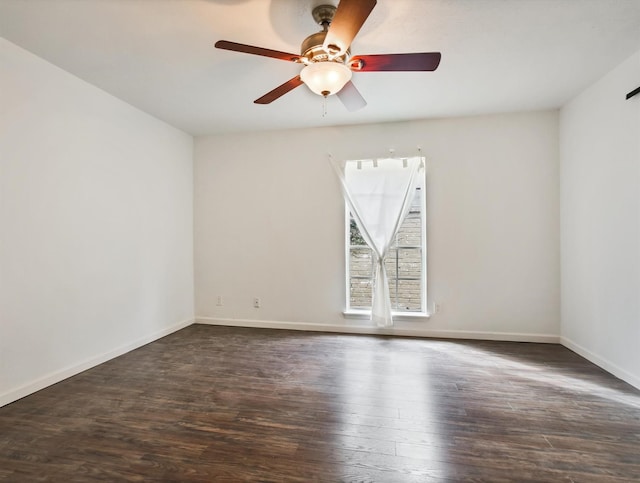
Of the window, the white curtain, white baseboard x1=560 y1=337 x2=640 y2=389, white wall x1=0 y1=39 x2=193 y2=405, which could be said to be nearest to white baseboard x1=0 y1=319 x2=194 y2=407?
white wall x1=0 y1=39 x2=193 y2=405

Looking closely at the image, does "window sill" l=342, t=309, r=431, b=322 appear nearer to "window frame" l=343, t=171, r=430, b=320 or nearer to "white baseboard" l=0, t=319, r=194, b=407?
"window frame" l=343, t=171, r=430, b=320

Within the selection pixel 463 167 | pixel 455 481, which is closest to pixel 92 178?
pixel 455 481

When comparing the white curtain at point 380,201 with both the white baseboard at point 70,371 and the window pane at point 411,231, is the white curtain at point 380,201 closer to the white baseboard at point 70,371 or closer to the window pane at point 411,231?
the window pane at point 411,231

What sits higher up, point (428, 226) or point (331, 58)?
point (331, 58)

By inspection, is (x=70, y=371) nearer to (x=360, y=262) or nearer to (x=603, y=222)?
(x=360, y=262)

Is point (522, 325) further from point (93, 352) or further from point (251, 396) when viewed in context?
point (93, 352)

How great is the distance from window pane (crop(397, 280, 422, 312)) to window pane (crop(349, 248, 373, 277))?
16.8 inches

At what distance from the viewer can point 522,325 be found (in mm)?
3547

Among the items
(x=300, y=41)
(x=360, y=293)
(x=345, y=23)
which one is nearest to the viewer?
(x=345, y=23)

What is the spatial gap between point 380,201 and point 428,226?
64cm

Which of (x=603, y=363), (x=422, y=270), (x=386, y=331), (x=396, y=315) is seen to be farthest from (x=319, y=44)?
(x=603, y=363)

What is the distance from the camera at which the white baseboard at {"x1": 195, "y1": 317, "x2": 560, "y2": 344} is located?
3.53 m

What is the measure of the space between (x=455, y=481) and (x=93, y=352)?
3.10 metres

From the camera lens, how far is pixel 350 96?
229 cm
